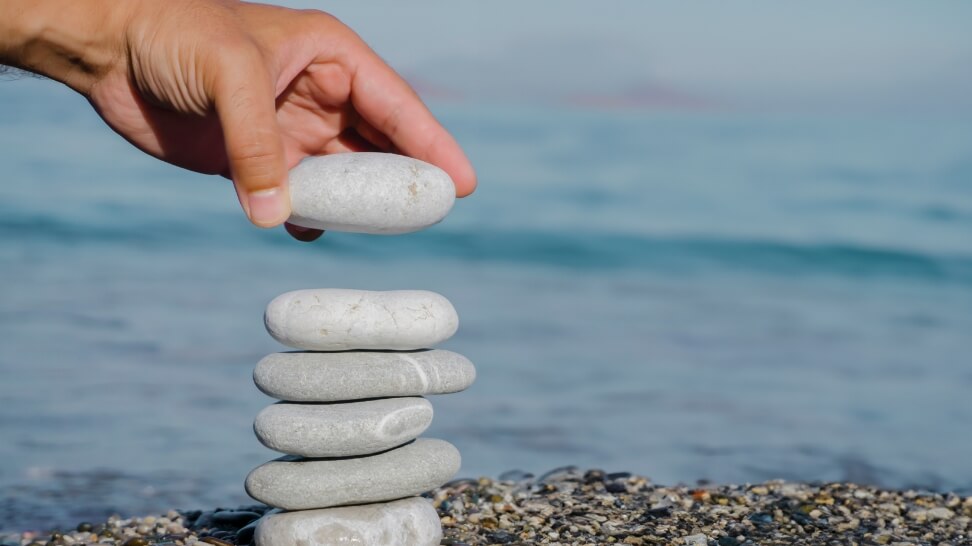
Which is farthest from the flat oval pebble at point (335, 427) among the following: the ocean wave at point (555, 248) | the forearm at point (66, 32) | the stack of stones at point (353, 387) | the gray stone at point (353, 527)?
the ocean wave at point (555, 248)

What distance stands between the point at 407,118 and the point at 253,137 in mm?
1051

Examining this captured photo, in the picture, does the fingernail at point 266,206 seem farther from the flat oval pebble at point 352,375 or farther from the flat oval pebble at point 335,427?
the flat oval pebble at point 335,427

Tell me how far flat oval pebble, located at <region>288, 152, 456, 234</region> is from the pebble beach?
131 cm

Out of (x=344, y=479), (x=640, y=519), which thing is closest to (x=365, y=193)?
(x=344, y=479)

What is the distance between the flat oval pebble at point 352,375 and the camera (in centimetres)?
376

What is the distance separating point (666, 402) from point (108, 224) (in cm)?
1106

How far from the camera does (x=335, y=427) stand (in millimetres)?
3697

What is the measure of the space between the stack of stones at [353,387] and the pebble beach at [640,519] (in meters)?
0.51

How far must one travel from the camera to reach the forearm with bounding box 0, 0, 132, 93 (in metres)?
4.04

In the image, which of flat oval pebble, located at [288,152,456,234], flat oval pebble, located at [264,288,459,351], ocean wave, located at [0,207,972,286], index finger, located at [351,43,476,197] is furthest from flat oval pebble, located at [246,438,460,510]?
ocean wave, located at [0,207,972,286]

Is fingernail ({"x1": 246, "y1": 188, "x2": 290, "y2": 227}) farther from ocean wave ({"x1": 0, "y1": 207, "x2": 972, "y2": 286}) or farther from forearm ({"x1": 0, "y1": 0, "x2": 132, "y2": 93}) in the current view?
ocean wave ({"x1": 0, "y1": 207, "x2": 972, "y2": 286})

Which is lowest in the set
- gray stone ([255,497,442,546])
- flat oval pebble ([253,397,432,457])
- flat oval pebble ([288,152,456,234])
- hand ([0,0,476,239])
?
gray stone ([255,497,442,546])

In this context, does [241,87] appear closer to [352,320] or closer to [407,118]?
[352,320]

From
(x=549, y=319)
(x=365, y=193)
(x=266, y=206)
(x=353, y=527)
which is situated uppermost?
(x=549, y=319)
